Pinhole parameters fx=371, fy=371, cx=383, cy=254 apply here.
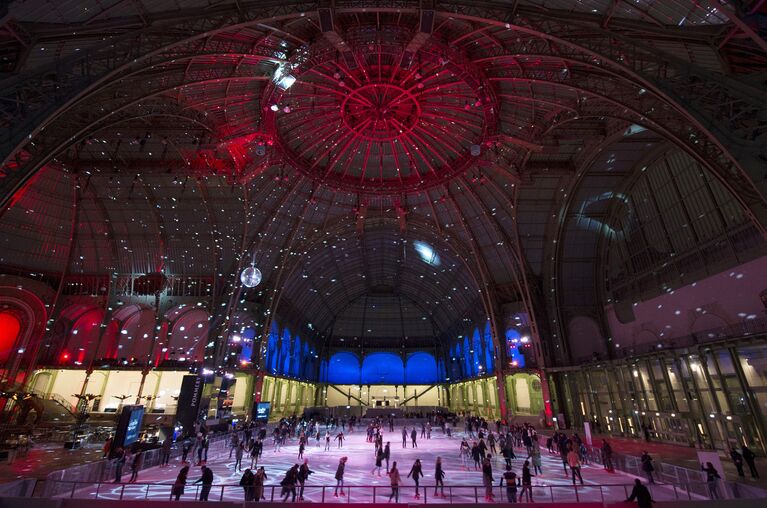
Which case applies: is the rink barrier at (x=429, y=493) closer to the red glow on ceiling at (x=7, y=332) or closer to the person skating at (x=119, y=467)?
the person skating at (x=119, y=467)

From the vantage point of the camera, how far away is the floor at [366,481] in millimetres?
12992

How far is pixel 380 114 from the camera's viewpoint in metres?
28.0

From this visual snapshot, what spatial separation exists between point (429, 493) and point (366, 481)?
3.37m

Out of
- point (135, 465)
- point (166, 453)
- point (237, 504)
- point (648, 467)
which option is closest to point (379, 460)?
point (237, 504)

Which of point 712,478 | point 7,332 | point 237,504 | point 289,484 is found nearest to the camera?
point 237,504

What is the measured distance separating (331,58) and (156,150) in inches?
723

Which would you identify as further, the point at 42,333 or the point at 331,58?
the point at 42,333

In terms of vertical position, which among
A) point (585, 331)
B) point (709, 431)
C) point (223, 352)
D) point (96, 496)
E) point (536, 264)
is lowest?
point (96, 496)

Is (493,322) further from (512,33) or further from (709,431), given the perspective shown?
(512,33)

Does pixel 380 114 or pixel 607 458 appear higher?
pixel 380 114

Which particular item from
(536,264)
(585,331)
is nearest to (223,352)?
(536,264)

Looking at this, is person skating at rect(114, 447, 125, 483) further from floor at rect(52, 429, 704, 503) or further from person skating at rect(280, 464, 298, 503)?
person skating at rect(280, 464, 298, 503)

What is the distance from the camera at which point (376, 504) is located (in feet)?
40.0

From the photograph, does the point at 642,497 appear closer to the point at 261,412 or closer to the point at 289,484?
the point at 289,484
